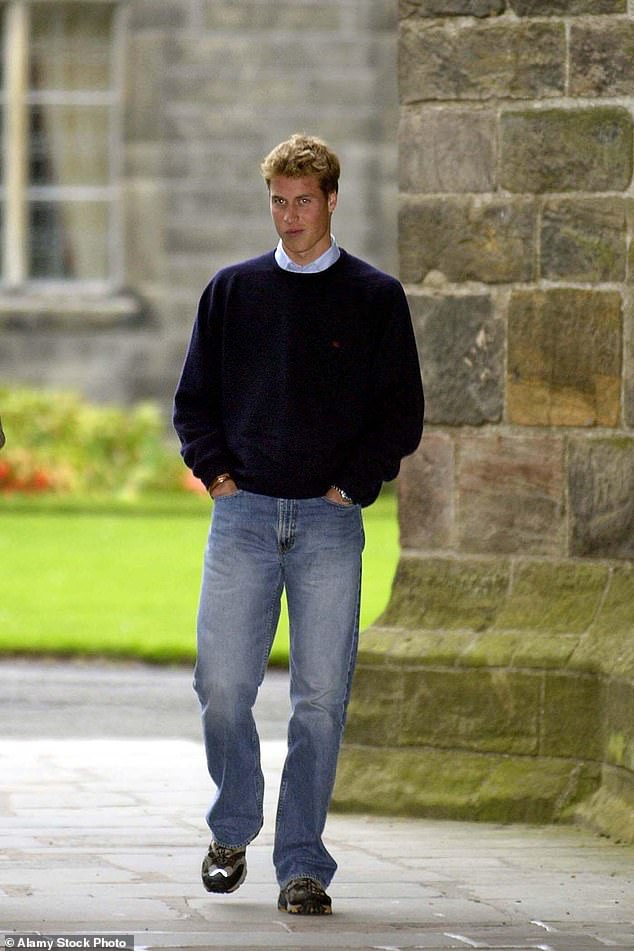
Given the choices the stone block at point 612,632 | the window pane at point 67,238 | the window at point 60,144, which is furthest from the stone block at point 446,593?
the window pane at point 67,238

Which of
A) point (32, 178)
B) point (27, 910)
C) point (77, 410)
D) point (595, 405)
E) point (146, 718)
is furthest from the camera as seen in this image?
point (32, 178)

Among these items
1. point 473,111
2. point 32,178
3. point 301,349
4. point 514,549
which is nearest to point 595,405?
point 514,549

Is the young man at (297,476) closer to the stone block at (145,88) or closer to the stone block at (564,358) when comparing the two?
the stone block at (564,358)

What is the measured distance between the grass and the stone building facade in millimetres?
1648

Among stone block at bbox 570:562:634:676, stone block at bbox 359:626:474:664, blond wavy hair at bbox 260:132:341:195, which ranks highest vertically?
blond wavy hair at bbox 260:132:341:195

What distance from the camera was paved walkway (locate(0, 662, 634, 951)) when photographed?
549cm

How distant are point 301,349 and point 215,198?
16.3 meters

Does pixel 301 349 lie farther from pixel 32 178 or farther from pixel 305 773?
pixel 32 178

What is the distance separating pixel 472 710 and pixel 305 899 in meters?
1.70

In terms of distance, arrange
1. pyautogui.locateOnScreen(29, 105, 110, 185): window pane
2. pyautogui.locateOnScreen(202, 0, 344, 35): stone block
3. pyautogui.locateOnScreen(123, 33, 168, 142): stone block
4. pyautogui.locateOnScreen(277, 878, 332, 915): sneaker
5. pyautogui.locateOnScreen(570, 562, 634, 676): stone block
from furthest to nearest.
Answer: pyautogui.locateOnScreen(29, 105, 110, 185): window pane < pyautogui.locateOnScreen(123, 33, 168, 142): stone block < pyautogui.locateOnScreen(202, 0, 344, 35): stone block < pyautogui.locateOnScreen(570, 562, 634, 676): stone block < pyautogui.locateOnScreen(277, 878, 332, 915): sneaker

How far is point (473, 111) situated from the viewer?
7.49 metres

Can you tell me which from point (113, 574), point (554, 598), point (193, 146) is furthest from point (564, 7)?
point (193, 146)

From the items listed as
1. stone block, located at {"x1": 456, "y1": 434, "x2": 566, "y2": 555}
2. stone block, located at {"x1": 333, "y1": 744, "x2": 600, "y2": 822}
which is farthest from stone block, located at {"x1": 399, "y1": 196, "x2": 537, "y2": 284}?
stone block, located at {"x1": 333, "y1": 744, "x2": 600, "y2": 822}

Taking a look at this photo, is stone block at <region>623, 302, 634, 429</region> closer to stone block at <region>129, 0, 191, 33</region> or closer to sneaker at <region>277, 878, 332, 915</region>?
sneaker at <region>277, 878, 332, 915</region>
